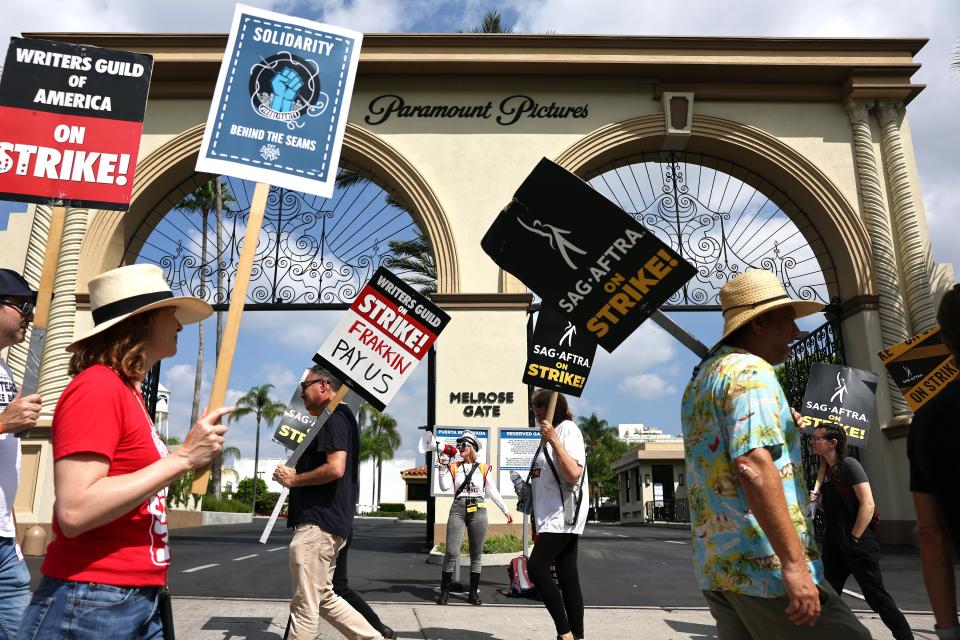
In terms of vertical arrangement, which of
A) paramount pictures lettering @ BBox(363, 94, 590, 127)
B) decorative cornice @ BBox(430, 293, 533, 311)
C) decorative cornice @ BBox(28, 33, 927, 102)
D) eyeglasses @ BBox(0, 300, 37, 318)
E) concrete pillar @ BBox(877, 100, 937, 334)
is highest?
decorative cornice @ BBox(28, 33, 927, 102)

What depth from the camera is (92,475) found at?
195 cm

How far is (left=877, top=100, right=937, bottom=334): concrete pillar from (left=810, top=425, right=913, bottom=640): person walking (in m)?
9.72

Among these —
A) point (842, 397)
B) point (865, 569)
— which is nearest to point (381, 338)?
point (865, 569)

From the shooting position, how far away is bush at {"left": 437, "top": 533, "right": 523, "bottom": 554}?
1213cm

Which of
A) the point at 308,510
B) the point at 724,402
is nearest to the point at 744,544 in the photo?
the point at 724,402

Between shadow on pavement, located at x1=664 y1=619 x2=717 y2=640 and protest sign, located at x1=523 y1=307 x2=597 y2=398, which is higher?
protest sign, located at x1=523 y1=307 x2=597 y2=398

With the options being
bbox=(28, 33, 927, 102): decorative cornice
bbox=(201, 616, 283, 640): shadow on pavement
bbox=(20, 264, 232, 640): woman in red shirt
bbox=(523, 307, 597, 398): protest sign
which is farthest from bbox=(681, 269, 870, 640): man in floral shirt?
bbox=(28, 33, 927, 102): decorative cornice

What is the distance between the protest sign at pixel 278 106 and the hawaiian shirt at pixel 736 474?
2.21m

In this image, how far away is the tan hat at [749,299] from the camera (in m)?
2.82

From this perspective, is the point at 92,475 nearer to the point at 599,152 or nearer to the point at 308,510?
the point at 308,510

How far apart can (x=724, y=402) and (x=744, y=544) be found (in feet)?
1.55

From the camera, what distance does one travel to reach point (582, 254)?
410 cm

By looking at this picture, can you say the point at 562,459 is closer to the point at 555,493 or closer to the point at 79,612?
the point at 555,493

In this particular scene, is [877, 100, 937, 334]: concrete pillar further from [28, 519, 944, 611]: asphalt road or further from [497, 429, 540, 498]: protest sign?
[497, 429, 540, 498]: protest sign
